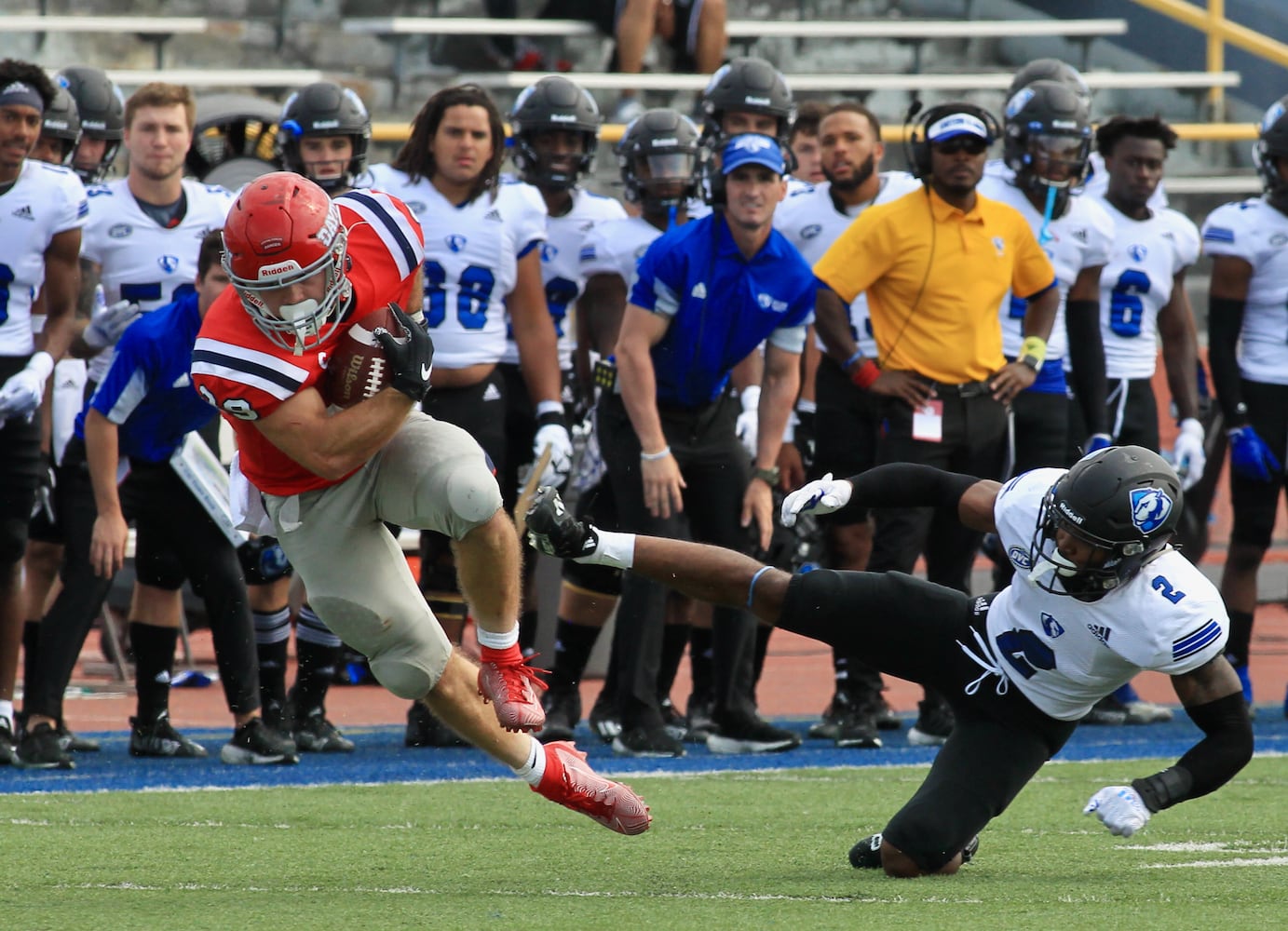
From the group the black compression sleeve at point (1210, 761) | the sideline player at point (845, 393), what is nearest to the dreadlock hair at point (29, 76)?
the sideline player at point (845, 393)

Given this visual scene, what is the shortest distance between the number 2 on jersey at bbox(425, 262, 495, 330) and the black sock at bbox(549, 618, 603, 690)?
109cm

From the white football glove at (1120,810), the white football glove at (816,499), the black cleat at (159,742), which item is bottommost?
the black cleat at (159,742)

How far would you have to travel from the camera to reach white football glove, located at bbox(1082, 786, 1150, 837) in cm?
375

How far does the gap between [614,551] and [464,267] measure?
237 centimetres

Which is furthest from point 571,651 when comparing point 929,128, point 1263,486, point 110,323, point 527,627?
point 1263,486

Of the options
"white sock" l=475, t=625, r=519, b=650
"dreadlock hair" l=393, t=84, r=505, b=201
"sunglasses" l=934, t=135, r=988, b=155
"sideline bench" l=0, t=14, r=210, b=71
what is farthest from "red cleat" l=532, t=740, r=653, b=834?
"sideline bench" l=0, t=14, r=210, b=71

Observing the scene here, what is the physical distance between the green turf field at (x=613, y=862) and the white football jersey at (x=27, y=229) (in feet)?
5.33

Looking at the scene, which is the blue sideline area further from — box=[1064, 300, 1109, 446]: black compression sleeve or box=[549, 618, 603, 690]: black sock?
box=[1064, 300, 1109, 446]: black compression sleeve

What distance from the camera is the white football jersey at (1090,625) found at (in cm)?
397

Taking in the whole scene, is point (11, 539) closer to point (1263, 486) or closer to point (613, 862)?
point (613, 862)

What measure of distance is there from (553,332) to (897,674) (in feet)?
8.30

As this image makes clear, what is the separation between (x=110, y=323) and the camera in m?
6.48

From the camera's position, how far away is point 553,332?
6629 mm

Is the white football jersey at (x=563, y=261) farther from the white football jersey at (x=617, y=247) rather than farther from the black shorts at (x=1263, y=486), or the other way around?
the black shorts at (x=1263, y=486)
